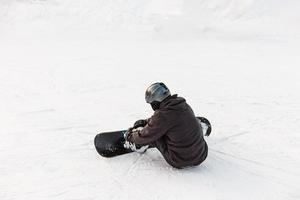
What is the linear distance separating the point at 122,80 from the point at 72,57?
76.2 inches

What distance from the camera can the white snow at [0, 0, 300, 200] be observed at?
215 inches

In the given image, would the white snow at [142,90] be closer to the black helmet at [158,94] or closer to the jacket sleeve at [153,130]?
the jacket sleeve at [153,130]

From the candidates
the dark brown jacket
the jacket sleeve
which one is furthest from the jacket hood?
the jacket sleeve

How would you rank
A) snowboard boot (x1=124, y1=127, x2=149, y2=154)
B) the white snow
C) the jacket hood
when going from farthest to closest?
snowboard boot (x1=124, y1=127, x2=149, y2=154) → the white snow → the jacket hood

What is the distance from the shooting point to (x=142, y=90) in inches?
338

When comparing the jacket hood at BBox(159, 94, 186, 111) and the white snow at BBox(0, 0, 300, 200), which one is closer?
the jacket hood at BBox(159, 94, 186, 111)

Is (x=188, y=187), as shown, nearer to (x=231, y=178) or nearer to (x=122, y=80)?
(x=231, y=178)

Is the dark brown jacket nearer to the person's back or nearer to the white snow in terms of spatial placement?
the person's back

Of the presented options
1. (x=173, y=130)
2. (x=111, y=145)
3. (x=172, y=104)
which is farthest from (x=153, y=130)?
(x=111, y=145)

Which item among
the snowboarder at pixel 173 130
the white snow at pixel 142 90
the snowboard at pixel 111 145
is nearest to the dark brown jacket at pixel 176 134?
the snowboarder at pixel 173 130

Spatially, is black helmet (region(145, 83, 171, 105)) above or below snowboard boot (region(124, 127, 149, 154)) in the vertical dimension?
above

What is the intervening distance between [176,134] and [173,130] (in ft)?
0.18

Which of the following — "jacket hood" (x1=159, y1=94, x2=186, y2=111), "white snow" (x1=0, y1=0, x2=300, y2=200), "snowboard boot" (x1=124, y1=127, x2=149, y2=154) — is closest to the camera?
"jacket hood" (x1=159, y1=94, x2=186, y2=111)

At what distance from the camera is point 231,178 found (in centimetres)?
562
